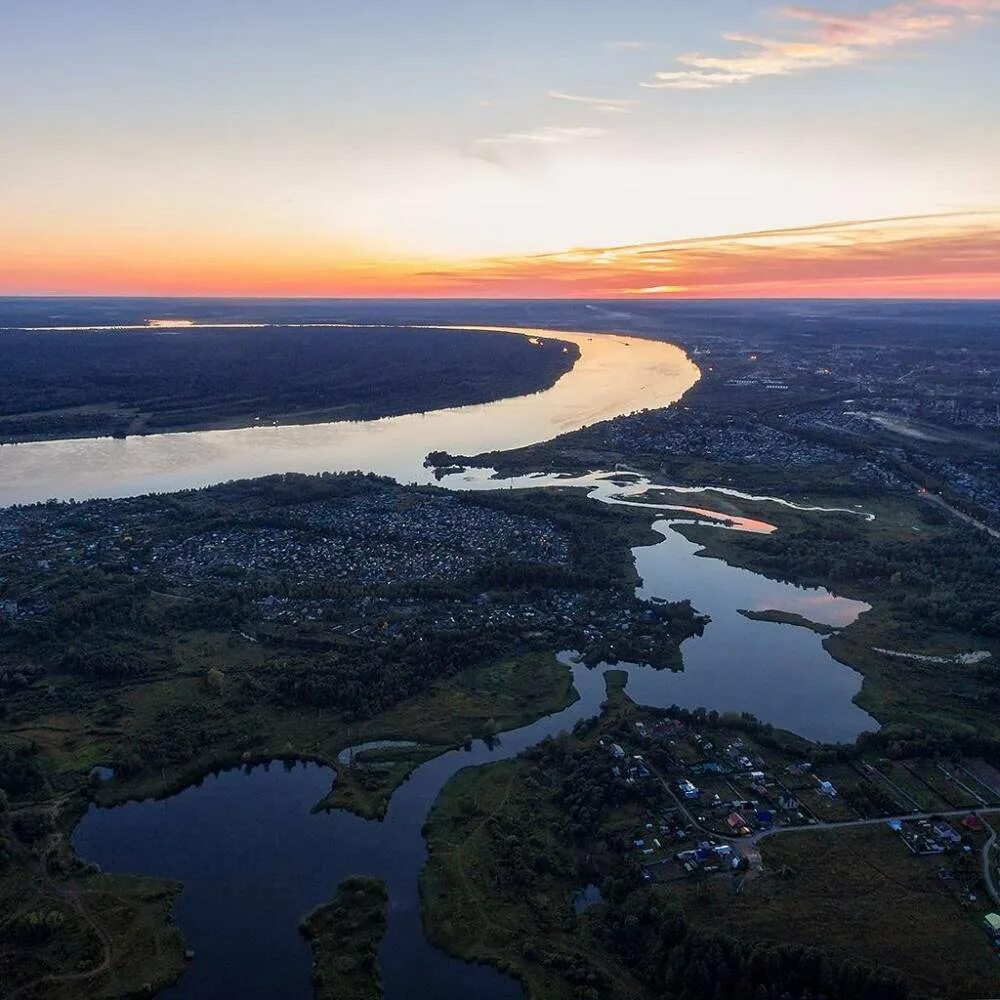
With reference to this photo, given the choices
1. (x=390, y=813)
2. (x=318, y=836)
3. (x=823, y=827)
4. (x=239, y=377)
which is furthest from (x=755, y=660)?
(x=239, y=377)

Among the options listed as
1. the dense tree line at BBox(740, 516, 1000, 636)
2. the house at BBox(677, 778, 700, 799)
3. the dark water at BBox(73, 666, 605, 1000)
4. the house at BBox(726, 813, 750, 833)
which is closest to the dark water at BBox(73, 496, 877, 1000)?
the dark water at BBox(73, 666, 605, 1000)

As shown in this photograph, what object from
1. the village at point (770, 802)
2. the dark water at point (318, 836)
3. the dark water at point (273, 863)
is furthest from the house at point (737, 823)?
the dark water at point (273, 863)

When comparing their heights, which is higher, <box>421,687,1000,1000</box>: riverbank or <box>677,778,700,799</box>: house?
<box>677,778,700,799</box>: house

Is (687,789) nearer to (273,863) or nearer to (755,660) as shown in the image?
(755,660)

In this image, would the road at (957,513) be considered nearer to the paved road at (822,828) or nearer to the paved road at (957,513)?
the paved road at (957,513)

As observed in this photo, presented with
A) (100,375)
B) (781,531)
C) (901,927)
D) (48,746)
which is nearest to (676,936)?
(901,927)

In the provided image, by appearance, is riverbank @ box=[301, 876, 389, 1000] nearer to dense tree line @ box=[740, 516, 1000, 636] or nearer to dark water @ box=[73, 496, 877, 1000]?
dark water @ box=[73, 496, 877, 1000]

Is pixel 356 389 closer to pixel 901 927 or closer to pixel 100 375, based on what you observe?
pixel 100 375

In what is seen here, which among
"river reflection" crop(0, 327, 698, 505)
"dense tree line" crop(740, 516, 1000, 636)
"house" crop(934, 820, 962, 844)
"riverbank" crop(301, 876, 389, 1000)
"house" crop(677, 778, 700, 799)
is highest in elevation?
"river reflection" crop(0, 327, 698, 505)
